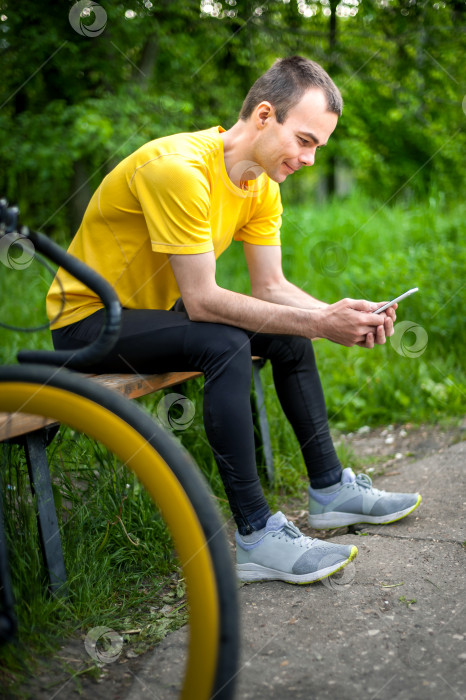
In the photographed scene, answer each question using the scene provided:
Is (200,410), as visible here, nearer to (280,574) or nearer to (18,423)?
(280,574)

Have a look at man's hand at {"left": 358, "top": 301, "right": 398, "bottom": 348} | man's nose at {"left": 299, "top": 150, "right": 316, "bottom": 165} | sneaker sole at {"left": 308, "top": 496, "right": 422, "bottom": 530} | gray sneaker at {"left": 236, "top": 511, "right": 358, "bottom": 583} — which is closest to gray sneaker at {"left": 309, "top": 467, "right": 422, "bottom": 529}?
sneaker sole at {"left": 308, "top": 496, "right": 422, "bottom": 530}

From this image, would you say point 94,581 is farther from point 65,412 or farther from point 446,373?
point 446,373

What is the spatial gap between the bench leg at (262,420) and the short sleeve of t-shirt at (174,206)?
757 mm

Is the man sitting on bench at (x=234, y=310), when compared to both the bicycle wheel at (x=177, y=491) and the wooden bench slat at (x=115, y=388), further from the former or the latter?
the bicycle wheel at (x=177, y=491)

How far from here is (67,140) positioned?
509cm

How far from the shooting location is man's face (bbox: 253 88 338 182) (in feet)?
7.36

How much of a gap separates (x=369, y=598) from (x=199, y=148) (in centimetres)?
143

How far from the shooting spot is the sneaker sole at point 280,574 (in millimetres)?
2016

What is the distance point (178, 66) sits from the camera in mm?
6066

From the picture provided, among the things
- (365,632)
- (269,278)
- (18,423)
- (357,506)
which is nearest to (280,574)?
(365,632)

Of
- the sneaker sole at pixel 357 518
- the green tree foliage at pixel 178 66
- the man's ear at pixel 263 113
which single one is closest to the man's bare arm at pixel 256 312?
the man's ear at pixel 263 113

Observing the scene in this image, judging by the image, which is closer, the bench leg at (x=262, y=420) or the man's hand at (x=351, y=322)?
the man's hand at (x=351, y=322)

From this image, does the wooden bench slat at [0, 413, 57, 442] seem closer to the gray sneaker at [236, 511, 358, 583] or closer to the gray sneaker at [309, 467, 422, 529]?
the gray sneaker at [236, 511, 358, 583]

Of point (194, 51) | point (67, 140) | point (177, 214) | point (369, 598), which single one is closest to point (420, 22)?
point (194, 51)
